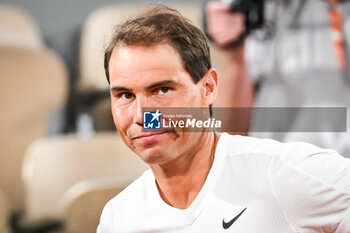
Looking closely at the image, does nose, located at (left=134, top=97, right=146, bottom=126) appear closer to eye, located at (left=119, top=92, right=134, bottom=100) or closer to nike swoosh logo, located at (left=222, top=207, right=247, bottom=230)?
eye, located at (left=119, top=92, right=134, bottom=100)

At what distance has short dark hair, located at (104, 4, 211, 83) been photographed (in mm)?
438

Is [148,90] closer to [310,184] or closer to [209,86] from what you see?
[209,86]

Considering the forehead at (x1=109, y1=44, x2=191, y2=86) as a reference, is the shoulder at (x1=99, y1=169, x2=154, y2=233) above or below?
below

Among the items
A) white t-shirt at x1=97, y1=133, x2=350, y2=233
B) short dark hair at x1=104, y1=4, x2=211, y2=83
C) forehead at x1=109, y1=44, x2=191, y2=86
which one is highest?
short dark hair at x1=104, y1=4, x2=211, y2=83

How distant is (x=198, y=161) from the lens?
490 mm

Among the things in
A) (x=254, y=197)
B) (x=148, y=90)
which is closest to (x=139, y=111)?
(x=148, y=90)

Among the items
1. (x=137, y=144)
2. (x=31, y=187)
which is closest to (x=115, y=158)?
(x=31, y=187)

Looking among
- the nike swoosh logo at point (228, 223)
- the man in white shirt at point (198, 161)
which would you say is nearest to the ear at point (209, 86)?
the man in white shirt at point (198, 161)

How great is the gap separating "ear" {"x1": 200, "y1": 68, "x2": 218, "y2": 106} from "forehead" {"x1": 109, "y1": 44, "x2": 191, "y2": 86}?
2cm

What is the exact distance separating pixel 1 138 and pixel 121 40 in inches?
31.8

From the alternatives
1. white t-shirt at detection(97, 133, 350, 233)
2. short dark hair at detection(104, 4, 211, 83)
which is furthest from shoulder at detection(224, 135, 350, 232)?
short dark hair at detection(104, 4, 211, 83)

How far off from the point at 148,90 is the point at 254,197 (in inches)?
5.2

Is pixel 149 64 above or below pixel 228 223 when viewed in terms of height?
above

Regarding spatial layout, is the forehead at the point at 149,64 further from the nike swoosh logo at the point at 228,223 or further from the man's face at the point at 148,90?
the nike swoosh logo at the point at 228,223
